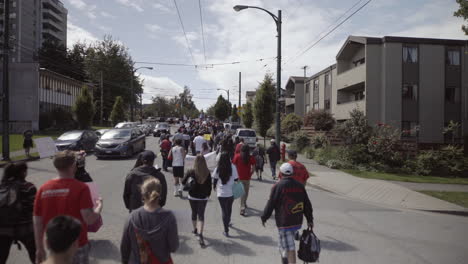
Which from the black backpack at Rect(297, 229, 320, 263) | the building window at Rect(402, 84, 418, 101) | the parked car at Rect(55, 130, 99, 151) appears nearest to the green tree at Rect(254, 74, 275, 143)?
the building window at Rect(402, 84, 418, 101)

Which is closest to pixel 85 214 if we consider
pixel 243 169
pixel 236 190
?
pixel 236 190

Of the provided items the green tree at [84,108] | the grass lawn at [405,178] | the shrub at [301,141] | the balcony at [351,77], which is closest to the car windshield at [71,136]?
the shrub at [301,141]

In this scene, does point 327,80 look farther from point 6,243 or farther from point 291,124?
point 6,243

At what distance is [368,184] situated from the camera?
12492 millimetres

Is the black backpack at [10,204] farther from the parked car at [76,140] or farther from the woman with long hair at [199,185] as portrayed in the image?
the parked car at [76,140]

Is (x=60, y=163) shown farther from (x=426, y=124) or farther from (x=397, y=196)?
(x=426, y=124)

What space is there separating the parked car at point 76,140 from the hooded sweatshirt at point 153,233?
51.5 feet

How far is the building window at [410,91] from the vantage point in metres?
24.8

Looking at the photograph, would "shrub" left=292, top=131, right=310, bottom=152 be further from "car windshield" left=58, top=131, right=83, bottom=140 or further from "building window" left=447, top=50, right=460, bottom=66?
"car windshield" left=58, top=131, right=83, bottom=140

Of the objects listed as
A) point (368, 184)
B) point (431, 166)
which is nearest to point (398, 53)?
point (431, 166)

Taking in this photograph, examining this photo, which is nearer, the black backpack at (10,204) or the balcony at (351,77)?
the black backpack at (10,204)

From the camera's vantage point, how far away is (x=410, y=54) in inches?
966

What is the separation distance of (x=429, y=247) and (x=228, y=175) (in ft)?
12.9

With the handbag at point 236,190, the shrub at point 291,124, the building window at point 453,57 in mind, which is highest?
the building window at point 453,57
